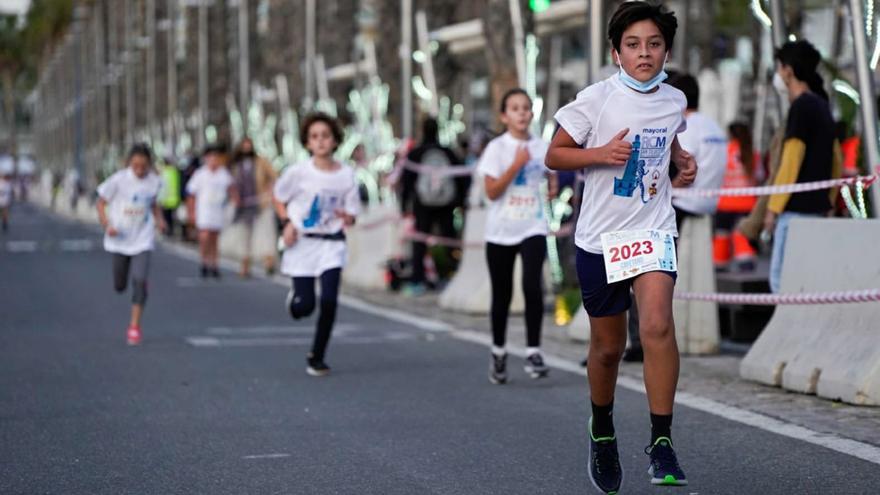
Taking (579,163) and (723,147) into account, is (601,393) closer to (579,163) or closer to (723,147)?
(579,163)

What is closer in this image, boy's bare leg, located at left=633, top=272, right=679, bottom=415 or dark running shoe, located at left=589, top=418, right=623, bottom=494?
boy's bare leg, located at left=633, top=272, right=679, bottom=415

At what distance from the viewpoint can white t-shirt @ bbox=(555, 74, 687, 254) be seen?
7195 millimetres

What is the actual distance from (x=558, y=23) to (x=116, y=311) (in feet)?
20.3

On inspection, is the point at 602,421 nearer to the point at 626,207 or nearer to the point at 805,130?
the point at 626,207

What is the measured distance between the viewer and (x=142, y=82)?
11262cm

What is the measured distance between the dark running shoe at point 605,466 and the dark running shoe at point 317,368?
5268 mm

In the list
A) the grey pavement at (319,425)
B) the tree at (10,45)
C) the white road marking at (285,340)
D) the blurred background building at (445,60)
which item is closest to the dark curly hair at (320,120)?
the grey pavement at (319,425)

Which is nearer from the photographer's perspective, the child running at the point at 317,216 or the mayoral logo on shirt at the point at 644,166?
the mayoral logo on shirt at the point at 644,166

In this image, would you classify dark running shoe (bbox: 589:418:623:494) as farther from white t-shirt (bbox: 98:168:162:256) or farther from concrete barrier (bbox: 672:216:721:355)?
white t-shirt (bbox: 98:168:162:256)

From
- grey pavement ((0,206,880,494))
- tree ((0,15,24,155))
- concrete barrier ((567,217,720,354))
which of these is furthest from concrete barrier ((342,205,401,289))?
tree ((0,15,24,155))

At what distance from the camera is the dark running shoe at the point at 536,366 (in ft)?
38.8

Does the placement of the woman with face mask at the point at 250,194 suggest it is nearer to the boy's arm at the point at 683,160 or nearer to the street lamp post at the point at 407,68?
the street lamp post at the point at 407,68

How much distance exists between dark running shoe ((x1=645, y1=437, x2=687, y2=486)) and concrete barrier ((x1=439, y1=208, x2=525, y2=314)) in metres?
10.2

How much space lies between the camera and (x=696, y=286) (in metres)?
13.2
